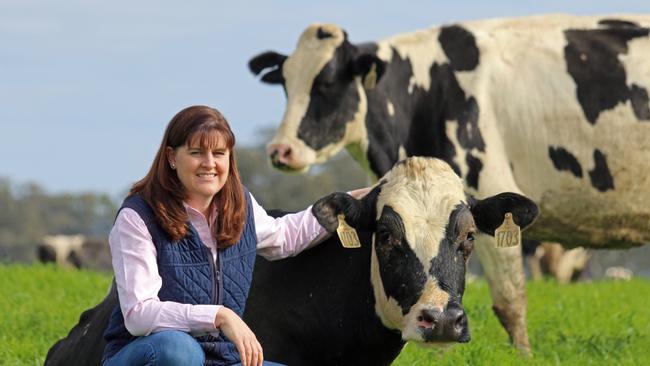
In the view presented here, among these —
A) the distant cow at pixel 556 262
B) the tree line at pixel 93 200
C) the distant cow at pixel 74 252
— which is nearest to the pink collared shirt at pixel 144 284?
the distant cow at pixel 556 262

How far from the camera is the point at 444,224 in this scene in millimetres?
5820

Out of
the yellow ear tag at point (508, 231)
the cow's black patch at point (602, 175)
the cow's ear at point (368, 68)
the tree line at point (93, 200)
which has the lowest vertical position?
the tree line at point (93, 200)

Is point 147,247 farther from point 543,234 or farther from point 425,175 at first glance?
point 543,234

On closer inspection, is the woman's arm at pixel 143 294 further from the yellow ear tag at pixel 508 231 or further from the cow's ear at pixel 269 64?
the cow's ear at pixel 269 64

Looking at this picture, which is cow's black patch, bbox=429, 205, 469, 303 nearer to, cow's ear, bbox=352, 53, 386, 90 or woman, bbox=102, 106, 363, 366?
woman, bbox=102, 106, 363, 366

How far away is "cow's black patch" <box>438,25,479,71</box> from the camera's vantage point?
11.1m

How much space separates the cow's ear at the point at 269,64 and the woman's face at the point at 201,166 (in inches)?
273

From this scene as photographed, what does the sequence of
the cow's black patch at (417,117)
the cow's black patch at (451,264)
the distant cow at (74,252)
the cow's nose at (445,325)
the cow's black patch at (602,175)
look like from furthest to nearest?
the distant cow at (74,252), the cow's black patch at (417,117), the cow's black patch at (602,175), the cow's black patch at (451,264), the cow's nose at (445,325)

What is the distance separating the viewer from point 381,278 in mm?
5953

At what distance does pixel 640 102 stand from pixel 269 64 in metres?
3.90

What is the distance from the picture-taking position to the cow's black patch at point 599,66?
1075cm

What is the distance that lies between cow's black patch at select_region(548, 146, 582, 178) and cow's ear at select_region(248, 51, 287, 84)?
9.94ft

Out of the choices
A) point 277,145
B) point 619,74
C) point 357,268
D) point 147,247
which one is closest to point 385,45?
point 277,145

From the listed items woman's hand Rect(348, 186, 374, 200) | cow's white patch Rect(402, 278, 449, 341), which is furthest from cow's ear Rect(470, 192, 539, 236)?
cow's white patch Rect(402, 278, 449, 341)
